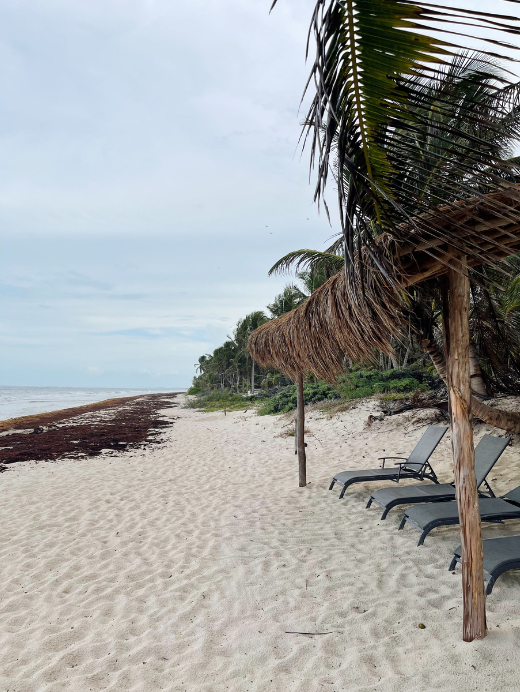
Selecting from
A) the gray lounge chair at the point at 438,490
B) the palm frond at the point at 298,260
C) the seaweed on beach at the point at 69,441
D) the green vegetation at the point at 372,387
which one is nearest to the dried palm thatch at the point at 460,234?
the gray lounge chair at the point at 438,490

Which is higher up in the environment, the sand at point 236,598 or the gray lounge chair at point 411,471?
the gray lounge chair at point 411,471

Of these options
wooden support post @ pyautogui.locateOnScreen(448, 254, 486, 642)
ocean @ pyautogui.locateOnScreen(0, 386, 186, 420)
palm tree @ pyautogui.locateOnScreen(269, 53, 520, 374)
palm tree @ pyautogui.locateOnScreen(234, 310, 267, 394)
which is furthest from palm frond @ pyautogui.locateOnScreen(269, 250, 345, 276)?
ocean @ pyautogui.locateOnScreen(0, 386, 186, 420)

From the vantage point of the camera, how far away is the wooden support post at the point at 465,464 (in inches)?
106

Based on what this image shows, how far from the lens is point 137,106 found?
391 inches

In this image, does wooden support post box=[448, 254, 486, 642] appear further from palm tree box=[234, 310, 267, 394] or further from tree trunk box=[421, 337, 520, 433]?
palm tree box=[234, 310, 267, 394]

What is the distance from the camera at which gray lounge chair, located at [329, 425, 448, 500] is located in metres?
6.03

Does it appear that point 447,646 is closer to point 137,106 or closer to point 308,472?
point 308,472

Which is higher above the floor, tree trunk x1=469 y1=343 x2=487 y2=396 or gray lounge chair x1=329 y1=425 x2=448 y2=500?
tree trunk x1=469 y1=343 x2=487 y2=396

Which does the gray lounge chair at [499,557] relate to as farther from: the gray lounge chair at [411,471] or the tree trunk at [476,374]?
the tree trunk at [476,374]

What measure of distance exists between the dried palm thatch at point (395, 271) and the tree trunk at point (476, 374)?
3.14 meters

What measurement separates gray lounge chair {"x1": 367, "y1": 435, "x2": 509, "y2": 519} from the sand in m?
0.30

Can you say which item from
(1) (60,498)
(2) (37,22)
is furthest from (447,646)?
(2) (37,22)

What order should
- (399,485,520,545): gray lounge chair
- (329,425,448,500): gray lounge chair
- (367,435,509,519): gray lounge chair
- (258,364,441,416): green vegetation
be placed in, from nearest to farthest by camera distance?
(399,485,520,545): gray lounge chair
(367,435,509,519): gray lounge chair
(329,425,448,500): gray lounge chair
(258,364,441,416): green vegetation

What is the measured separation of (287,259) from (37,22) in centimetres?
595
